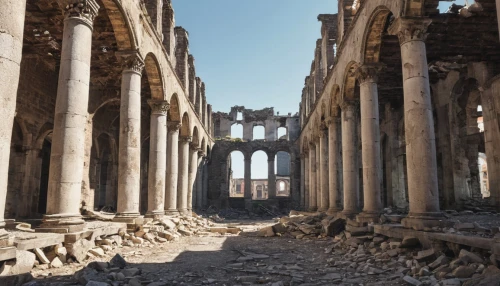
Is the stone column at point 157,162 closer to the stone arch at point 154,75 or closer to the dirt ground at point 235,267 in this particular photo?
the stone arch at point 154,75

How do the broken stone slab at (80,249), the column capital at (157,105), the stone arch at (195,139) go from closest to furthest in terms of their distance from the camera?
the broken stone slab at (80,249), the column capital at (157,105), the stone arch at (195,139)

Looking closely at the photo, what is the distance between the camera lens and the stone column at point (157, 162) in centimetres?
1432

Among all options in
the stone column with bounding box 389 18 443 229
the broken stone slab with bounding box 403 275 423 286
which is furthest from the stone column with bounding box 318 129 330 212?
the broken stone slab with bounding box 403 275 423 286

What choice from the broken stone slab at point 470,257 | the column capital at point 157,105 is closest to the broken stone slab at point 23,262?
the broken stone slab at point 470,257

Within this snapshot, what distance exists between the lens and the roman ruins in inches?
289

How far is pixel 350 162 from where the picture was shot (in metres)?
13.9

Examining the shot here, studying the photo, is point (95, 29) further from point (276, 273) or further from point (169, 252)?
point (276, 273)

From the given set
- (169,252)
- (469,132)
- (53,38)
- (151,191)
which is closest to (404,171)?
(469,132)

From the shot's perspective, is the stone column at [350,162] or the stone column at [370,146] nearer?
the stone column at [370,146]

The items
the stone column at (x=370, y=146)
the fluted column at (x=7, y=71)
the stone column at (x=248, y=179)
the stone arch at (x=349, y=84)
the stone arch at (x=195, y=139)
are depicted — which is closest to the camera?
the fluted column at (x=7, y=71)

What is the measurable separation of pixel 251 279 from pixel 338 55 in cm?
1156

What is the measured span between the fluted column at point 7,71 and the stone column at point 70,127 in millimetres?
2017

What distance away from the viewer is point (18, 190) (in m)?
14.5

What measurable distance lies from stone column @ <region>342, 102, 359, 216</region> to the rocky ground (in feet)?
7.26
